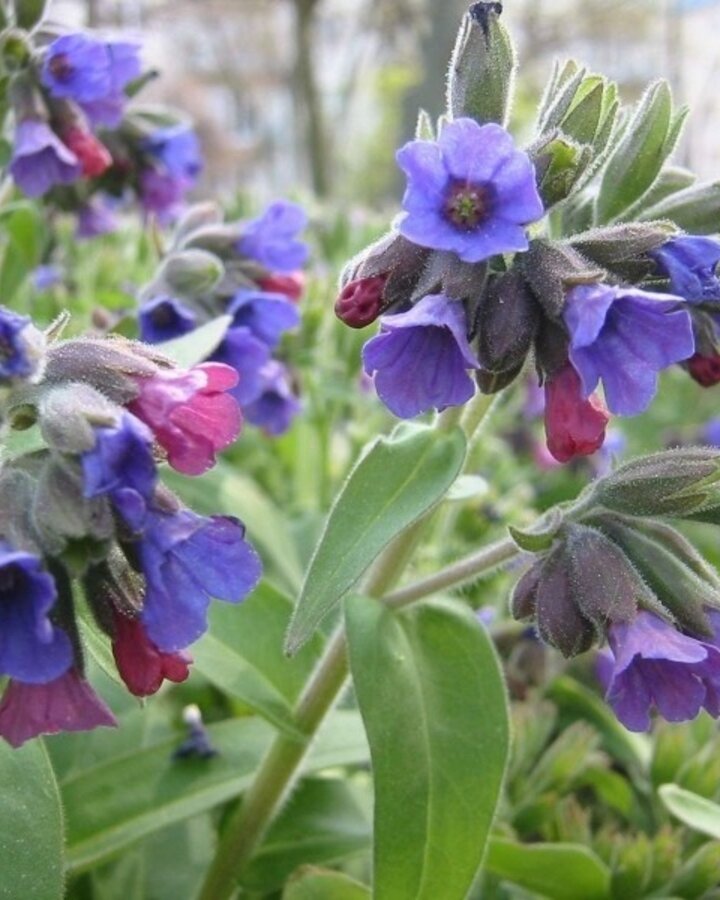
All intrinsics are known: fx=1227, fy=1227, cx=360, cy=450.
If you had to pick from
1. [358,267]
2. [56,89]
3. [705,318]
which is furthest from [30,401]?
[56,89]

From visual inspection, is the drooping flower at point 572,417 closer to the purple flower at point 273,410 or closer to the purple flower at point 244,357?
the purple flower at point 244,357

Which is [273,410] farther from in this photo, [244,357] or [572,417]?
[572,417]

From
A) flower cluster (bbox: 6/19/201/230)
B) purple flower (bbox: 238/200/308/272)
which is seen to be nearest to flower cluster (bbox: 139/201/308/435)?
purple flower (bbox: 238/200/308/272)

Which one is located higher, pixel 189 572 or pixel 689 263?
pixel 689 263

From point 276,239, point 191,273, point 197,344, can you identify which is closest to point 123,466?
point 197,344

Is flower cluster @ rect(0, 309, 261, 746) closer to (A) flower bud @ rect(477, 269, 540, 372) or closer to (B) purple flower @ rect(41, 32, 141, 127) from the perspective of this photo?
(A) flower bud @ rect(477, 269, 540, 372)

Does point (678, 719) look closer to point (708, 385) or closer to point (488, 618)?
point (708, 385)

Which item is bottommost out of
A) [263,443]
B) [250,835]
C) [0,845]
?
[263,443]
